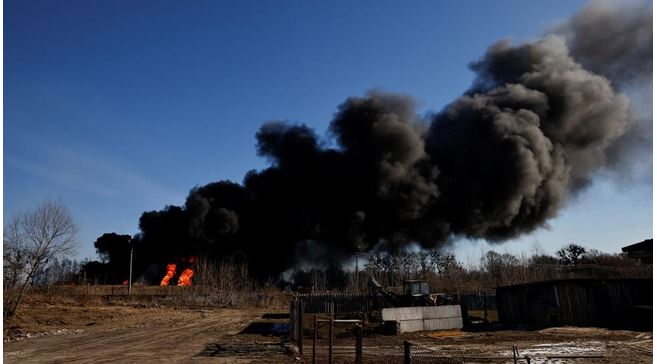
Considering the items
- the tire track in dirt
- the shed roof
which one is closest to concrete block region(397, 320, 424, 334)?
the tire track in dirt

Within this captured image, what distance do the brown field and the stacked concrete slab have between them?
3.53ft

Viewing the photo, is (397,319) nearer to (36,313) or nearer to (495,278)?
(36,313)

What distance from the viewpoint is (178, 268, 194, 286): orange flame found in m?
48.9

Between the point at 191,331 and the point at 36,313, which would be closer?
the point at 191,331

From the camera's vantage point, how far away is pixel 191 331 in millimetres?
21859

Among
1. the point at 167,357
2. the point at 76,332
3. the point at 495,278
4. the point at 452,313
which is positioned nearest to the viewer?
the point at 167,357

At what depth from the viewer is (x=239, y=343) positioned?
17031 mm

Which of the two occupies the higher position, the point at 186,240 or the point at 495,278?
the point at 186,240

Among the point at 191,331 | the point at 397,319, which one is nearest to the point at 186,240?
the point at 191,331

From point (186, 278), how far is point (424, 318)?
32.4 m

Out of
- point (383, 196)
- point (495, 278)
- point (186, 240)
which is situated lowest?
point (495, 278)

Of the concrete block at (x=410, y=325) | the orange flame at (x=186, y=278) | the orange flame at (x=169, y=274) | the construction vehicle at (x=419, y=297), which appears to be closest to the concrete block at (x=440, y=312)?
the concrete block at (x=410, y=325)

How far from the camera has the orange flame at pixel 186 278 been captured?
160ft

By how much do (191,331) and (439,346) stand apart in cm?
1118
